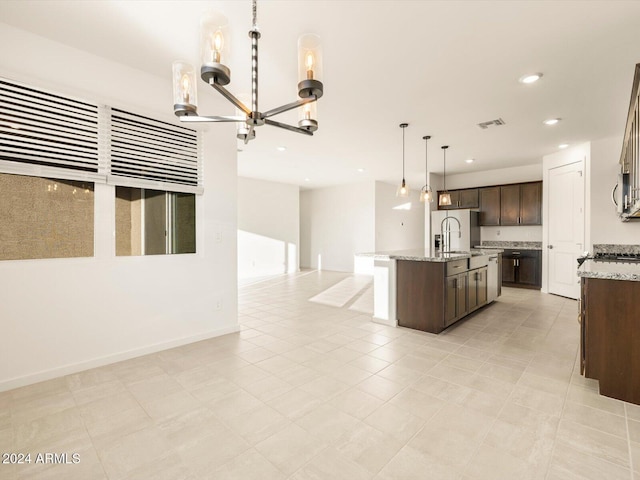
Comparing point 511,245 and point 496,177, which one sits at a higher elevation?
point 496,177

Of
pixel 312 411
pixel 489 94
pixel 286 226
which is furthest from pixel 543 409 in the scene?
pixel 286 226

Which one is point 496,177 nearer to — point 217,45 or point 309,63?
point 309,63

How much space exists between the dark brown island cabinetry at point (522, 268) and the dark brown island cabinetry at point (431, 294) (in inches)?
135

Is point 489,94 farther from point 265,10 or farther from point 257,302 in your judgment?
point 257,302

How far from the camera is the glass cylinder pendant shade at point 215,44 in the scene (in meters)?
1.49

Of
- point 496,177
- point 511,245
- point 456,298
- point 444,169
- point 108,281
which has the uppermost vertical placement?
point 444,169

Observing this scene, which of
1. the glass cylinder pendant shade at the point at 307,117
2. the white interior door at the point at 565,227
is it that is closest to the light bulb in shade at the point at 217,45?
the glass cylinder pendant shade at the point at 307,117

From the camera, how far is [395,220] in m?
9.98

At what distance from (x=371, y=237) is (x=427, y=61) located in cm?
648

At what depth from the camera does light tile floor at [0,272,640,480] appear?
1599 mm

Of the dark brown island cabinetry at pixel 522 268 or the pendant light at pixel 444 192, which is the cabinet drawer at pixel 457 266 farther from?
the dark brown island cabinetry at pixel 522 268

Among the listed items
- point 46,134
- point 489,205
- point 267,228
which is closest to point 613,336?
point 46,134

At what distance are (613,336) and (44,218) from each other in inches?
175

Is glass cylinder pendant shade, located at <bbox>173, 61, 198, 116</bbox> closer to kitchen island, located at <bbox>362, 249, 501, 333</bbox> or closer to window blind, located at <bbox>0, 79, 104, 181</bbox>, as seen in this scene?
window blind, located at <bbox>0, 79, 104, 181</bbox>
